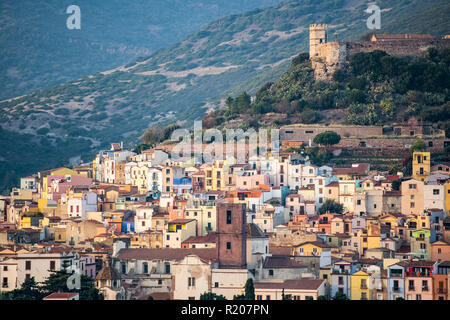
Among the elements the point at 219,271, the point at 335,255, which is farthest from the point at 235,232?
the point at 335,255

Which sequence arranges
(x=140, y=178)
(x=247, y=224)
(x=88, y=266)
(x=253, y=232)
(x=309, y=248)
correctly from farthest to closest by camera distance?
(x=140, y=178) < (x=88, y=266) < (x=309, y=248) < (x=247, y=224) < (x=253, y=232)

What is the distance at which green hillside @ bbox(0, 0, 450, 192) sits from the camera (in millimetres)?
127500

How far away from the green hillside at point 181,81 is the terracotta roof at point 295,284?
72764 millimetres

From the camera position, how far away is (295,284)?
139ft

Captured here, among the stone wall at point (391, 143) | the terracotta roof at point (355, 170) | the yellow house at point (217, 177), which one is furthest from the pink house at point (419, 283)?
the stone wall at point (391, 143)

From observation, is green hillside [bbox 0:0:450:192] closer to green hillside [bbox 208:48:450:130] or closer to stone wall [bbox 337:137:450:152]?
green hillside [bbox 208:48:450:130]

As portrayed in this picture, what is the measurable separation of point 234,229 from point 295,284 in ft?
12.4

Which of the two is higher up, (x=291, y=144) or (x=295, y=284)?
(x=291, y=144)

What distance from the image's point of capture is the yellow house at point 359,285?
4344 cm

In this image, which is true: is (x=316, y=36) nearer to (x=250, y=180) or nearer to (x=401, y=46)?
(x=401, y=46)

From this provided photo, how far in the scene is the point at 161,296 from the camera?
4466cm

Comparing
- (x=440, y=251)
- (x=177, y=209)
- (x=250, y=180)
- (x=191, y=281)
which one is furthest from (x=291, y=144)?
(x=191, y=281)

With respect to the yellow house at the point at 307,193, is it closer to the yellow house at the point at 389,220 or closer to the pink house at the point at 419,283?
the yellow house at the point at 389,220

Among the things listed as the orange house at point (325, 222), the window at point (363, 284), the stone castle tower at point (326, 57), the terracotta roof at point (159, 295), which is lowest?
the terracotta roof at point (159, 295)
